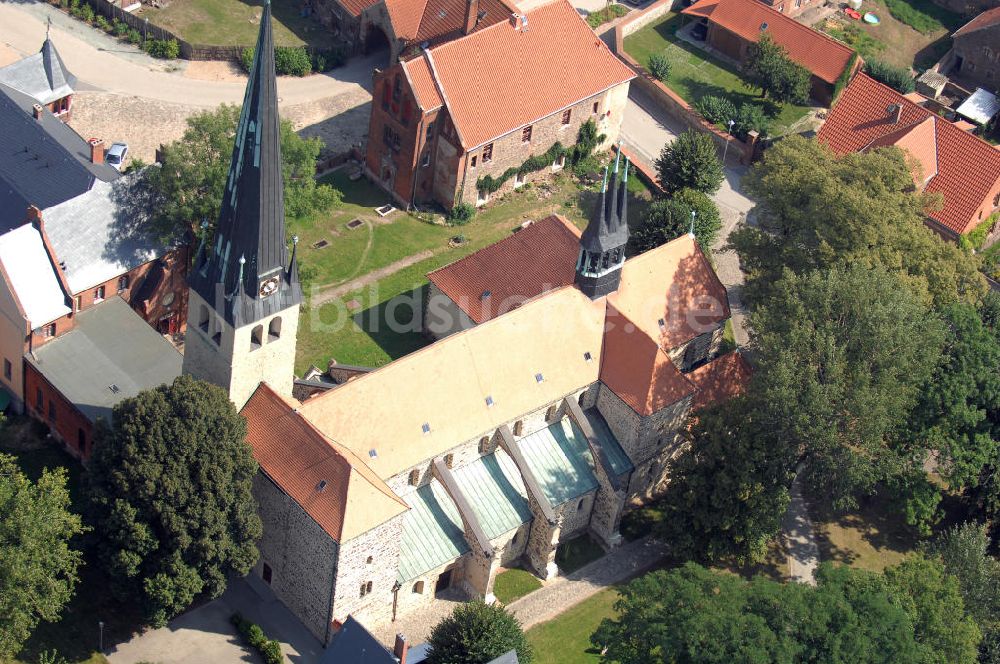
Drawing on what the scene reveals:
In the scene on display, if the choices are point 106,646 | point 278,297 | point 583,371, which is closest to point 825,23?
point 583,371

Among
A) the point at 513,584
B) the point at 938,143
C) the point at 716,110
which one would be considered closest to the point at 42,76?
the point at 513,584

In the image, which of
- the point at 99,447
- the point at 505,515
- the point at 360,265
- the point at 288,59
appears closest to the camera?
the point at 99,447

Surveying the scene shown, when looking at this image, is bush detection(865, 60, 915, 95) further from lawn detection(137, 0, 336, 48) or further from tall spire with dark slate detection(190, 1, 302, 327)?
tall spire with dark slate detection(190, 1, 302, 327)

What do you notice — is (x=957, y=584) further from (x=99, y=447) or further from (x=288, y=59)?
(x=288, y=59)

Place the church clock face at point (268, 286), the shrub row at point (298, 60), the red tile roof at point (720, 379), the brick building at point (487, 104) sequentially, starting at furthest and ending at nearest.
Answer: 1. the shrub row at point (298, 60)
2. the brick building at point (487, 104)
3. the red tile roof at point (720, 379)
4. the church clock face at point (268, 286)

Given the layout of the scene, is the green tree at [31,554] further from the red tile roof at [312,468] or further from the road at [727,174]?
the road at [727,174]

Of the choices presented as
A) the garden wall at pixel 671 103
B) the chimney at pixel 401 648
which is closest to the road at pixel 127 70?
the garden wall at pixel 671 103

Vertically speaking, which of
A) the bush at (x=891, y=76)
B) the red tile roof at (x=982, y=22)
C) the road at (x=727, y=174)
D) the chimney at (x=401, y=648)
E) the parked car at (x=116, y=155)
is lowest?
the road at (x=727, y=174)

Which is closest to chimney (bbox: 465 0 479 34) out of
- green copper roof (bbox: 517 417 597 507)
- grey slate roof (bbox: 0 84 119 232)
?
grey slate roof (bbox: 0 84 119 232)
